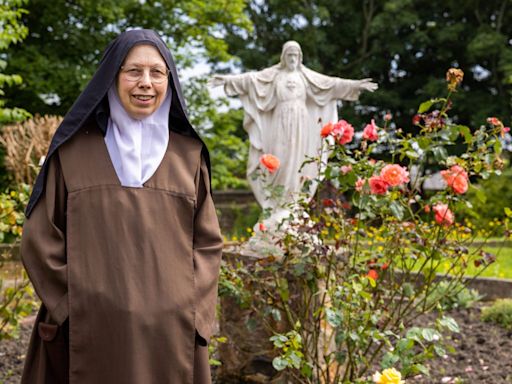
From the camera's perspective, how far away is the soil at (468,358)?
4.54m

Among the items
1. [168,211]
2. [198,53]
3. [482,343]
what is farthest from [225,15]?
[168,211]

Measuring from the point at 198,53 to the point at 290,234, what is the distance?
11.7 m

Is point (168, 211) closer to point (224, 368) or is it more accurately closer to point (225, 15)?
point (224, 368)

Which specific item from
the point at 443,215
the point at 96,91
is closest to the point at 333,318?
the point at 443,215

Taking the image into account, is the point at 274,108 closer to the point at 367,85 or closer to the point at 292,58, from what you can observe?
the point at 292,58

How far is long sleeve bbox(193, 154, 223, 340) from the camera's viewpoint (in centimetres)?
233

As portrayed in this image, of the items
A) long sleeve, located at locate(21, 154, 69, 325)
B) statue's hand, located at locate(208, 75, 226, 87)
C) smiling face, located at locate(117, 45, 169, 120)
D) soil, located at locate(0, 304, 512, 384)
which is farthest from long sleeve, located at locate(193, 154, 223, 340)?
soil, located at locate(0, 304, 512, 384)

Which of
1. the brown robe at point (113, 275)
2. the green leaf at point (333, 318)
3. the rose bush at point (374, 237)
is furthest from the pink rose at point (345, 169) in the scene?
the brown robe at point (113, 275)

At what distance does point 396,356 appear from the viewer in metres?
2.98

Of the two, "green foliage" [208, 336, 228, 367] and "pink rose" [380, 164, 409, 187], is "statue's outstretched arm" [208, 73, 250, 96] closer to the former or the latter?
"green foliage" [208, 336, 228, 367]

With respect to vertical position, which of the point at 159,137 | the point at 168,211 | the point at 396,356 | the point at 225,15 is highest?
the point at 225,15

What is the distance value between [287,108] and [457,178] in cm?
211

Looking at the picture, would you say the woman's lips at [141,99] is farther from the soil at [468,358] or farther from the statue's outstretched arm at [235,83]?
the soil at [468,358]

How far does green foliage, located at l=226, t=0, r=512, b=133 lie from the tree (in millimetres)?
4026
